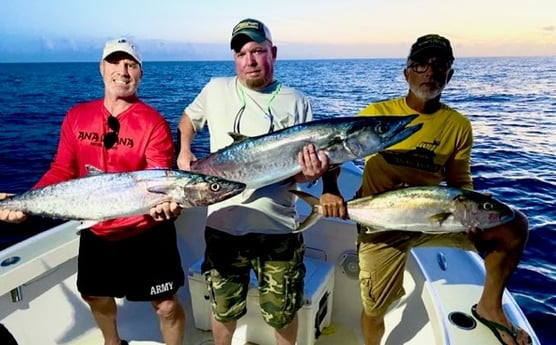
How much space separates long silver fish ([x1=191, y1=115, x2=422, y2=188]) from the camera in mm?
2361

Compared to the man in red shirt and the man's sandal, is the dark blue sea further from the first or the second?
the man in red shirt

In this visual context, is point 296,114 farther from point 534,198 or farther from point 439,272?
point 534,198

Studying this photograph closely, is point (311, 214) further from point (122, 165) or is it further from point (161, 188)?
point (122, 165)

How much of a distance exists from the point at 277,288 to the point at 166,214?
88 cm

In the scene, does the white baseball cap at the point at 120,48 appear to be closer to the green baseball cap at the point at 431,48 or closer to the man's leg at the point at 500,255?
the green baseball cap at the point at 431,48

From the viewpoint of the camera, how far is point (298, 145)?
2389 mm

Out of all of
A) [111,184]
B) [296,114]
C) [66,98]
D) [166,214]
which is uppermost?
[296,114]

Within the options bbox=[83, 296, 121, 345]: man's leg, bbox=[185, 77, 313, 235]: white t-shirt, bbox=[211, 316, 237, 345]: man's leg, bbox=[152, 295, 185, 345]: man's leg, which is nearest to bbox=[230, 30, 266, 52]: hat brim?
bbox=[185, 77, 313, 235]: white t-shirt

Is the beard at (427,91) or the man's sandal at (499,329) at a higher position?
the beard at (427,91)

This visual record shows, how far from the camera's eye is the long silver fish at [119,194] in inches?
89.0

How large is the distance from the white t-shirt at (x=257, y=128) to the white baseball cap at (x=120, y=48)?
21.6 inches

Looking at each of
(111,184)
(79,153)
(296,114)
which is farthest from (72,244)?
(296,114)

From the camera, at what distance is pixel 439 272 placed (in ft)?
10.2

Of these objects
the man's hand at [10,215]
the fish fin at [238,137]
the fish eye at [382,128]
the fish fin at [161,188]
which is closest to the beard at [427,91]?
the fish eye at [382,128]
